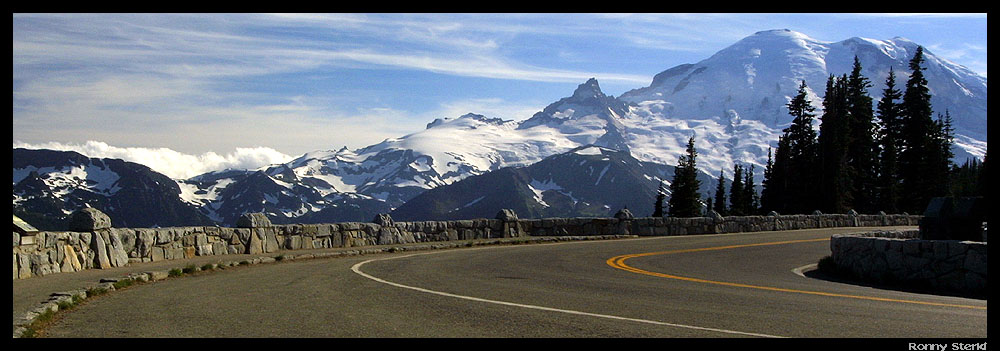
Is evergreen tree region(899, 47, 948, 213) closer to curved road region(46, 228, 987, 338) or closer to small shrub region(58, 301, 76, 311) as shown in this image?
curved road region(46, 228, 987, 338)

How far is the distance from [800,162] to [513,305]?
7935 centimetres

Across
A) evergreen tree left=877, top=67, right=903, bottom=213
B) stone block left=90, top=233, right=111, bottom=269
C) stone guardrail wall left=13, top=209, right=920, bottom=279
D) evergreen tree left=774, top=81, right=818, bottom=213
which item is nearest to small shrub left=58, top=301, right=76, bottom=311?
stone guardrail wall left=13, top=209, right=920, bottom=279

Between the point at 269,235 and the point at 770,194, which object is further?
the point at 770,194

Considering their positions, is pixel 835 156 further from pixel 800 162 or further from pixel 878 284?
pixel 878 284

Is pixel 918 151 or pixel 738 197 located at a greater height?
pixel 918 151

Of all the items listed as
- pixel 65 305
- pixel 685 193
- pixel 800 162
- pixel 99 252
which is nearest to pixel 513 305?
pixel 65 305

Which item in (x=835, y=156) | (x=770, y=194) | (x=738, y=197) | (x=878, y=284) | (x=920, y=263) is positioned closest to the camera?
(x=920, y=263)

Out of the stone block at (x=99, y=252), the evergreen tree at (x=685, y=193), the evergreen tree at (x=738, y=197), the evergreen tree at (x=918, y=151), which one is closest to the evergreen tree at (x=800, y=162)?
the evergreen tree at (x=918, y=151)

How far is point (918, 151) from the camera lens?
84000 millimetres

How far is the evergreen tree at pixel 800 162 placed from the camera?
8331cm

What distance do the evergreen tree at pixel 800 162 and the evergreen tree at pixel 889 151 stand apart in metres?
6.72

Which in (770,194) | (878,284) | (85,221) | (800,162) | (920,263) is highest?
(800,162)

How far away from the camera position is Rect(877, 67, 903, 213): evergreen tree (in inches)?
3280
